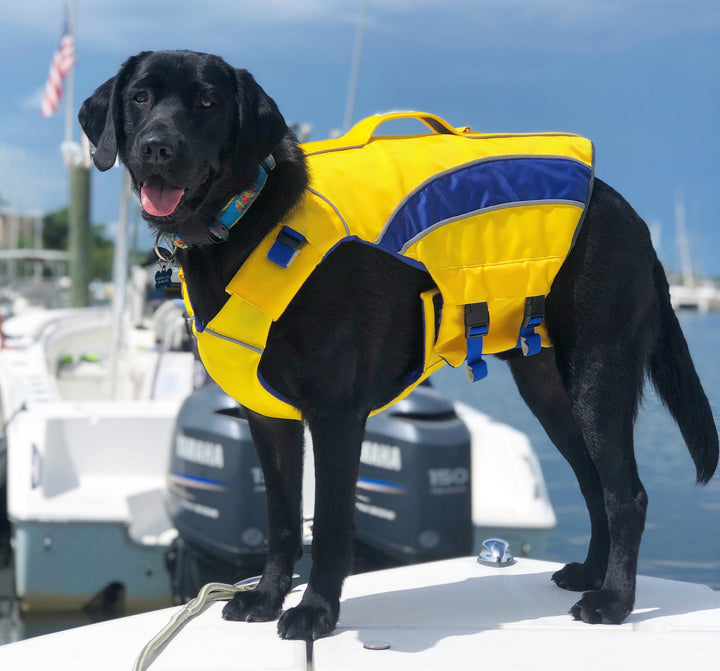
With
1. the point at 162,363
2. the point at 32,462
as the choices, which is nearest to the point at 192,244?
the point at 32,462

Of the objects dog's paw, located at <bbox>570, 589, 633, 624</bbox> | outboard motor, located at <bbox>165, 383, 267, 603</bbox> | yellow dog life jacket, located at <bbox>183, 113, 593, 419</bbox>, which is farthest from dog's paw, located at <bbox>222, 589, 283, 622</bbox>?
outboard motor, located at <bbox>165, 383, 267, 603</bbox>

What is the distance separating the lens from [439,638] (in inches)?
81.3

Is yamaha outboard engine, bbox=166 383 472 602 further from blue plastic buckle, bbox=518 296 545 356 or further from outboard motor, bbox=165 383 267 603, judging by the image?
blue plastic buckle, bbox=518 296 545 356

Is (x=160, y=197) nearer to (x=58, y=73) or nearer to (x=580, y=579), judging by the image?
(x=580, y=579)

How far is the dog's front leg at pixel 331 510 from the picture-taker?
214 centimetres

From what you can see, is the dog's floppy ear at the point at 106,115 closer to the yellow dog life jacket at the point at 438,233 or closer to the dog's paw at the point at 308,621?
the yellow dog life jacket at the point at 438,233

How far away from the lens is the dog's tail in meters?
2.52

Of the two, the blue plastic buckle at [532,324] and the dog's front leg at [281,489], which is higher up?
the blue plastic buckle at [532,324]

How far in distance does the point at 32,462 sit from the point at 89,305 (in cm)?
1403

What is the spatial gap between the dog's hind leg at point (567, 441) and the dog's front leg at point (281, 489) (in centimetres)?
66

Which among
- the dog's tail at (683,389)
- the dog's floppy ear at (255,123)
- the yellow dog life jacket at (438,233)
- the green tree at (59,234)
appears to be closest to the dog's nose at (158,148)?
the dog's floppy ear at (255,123)

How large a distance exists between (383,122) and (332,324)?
2.07 feet

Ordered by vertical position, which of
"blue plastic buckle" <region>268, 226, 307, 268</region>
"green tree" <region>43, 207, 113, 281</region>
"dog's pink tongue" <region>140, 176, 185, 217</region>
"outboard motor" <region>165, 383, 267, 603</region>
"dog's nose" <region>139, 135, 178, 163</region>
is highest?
"dog's nose" <region>139, 135, 178, 163</region>

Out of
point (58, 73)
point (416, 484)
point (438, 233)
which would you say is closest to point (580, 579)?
point (438, 233)
